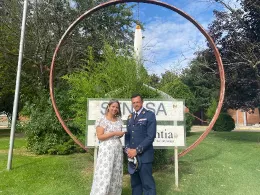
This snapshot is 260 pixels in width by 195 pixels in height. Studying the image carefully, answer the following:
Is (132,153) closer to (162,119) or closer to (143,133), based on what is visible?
(143,133)

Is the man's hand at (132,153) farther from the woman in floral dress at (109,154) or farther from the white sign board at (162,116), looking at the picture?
the white sign board at (162,116)

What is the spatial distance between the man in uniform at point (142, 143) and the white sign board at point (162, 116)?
59.9 inches

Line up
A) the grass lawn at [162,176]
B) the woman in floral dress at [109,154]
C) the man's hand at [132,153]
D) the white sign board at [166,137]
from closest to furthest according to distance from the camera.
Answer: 1. the woman in floral dress at [109,154]
2. the man's hand at [132,153]
3. the grass lawn at [162,176]
4. the white sign board at [166,137]

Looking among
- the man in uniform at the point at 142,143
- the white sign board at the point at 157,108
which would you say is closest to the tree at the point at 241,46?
the white sign board at the point at 157,108

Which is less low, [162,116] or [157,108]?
[157,108]

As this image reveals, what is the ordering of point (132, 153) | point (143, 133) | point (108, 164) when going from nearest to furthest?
point (108, 164), point (132, 153), point (143, 133)

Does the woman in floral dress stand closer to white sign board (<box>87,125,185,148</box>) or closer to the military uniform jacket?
the military uniform jacket

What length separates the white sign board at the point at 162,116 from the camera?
5910 mm

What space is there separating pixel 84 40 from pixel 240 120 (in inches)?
1060

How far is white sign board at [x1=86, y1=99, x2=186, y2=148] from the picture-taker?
591 centimetres

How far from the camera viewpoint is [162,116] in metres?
5.98

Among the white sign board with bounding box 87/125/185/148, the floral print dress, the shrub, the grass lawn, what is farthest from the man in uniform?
the shrub

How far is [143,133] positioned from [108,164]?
2.23 ft

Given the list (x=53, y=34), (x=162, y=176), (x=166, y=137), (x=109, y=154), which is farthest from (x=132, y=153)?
(x=53, y=34)
